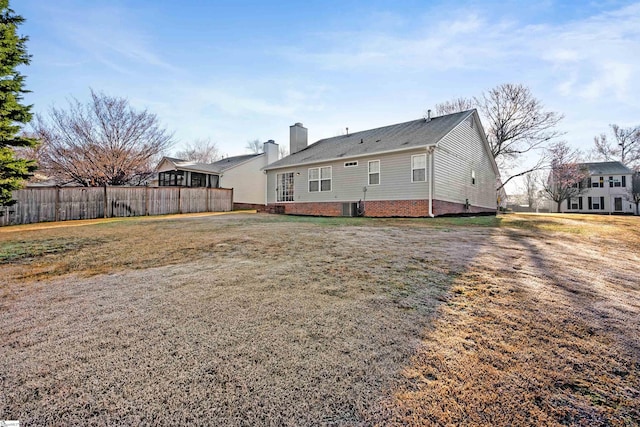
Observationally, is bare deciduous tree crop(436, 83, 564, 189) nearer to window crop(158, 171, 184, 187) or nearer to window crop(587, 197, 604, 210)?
window crop(587, 197, 604, 210)

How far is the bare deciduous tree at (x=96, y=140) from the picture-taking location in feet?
59.0

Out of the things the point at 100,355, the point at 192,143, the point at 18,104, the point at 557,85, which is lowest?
the point at 100,355

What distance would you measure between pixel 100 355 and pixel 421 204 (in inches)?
468

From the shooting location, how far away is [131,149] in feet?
65.0

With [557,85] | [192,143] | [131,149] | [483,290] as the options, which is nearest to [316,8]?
[483,290]

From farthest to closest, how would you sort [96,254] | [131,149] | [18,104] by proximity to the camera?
1. [131,149]
2. [18,104]
3. [96,254]

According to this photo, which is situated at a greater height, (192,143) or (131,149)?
(192,143)

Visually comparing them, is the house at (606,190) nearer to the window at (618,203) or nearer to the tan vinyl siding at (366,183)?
the window at (618,203)

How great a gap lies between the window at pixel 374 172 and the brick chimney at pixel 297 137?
708cm

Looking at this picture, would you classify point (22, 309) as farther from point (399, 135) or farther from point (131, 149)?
point (131, 149)

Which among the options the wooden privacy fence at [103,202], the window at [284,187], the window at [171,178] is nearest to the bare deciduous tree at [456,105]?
the window at [284,187]

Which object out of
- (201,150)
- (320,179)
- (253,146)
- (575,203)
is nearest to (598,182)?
(575,203)

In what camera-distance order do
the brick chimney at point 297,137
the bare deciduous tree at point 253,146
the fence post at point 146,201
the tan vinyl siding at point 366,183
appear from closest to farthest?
the tan vinyl siding at point 366,183 < the fence post at point 146,201 < the brick chimney at point 297,137 < the bare deciduous tree at point 253,146

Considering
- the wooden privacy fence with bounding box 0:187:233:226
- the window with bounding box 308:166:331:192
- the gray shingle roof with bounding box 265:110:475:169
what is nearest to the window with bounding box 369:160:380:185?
the gray shingle roof with bounding box 265:110:475:169
